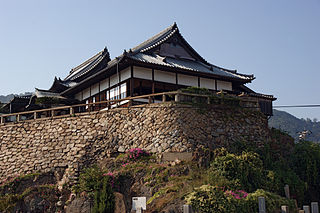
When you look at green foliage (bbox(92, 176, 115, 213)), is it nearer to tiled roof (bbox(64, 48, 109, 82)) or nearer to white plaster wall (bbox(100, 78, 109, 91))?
white plaster wall (bbox(100, 78, 109, 91))

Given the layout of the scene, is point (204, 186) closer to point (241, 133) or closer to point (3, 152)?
point (241, 133)

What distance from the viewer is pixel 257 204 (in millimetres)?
17828

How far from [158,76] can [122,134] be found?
18.5 ft

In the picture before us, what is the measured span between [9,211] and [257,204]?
574 inches

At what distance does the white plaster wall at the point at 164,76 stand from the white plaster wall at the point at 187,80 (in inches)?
22.8

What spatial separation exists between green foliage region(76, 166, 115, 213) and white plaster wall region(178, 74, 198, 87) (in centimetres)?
1050

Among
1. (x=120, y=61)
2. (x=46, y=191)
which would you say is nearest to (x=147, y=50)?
(x=120, y=61)

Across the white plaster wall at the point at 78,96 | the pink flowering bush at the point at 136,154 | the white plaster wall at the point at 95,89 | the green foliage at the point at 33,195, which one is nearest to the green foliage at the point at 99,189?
the green foliage at the point at 33,195

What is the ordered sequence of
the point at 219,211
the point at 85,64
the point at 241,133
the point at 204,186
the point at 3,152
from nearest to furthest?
the point at 219,211 < the point at 204,186 < the point at 241,133 < the point at 3,152 < the point at 85,64

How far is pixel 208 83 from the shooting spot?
100 feet

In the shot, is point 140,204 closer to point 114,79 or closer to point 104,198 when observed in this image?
point 104,198

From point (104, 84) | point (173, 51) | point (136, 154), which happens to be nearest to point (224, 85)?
point (173, 51)

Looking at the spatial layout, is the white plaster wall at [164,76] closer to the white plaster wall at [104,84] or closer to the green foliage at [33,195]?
the white plaster wall at [104,84]

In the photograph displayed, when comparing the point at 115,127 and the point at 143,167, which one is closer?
the point at 143,167
